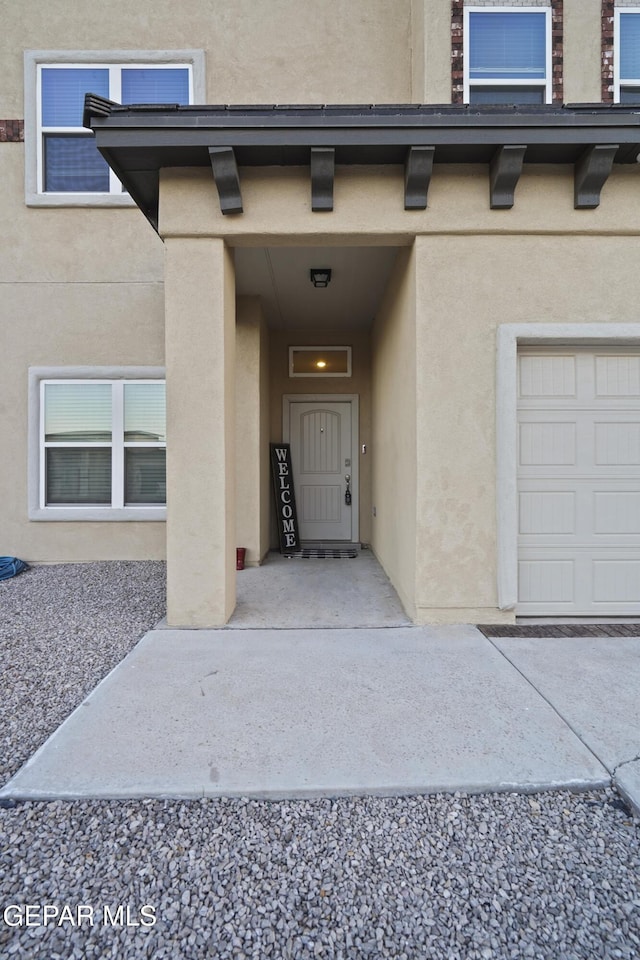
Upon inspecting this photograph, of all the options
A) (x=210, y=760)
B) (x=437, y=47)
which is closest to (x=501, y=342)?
(x=210, y=760)

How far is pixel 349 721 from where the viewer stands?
240 centimetres

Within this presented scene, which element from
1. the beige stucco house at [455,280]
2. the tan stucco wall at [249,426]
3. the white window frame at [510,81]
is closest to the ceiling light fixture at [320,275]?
the beige stucco house at [455,280]

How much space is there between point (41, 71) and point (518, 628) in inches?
338

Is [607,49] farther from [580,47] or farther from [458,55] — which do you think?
A: [458,55]

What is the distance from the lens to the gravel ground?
1.37 m

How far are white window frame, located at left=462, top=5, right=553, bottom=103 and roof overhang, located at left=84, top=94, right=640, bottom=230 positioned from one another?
2.63 meters

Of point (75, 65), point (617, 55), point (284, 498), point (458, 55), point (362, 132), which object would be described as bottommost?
point (284, 498)

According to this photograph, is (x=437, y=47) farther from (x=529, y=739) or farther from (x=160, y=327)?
(x=529, y=739)

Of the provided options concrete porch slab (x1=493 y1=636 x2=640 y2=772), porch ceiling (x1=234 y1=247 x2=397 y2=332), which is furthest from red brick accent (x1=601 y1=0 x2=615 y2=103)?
concrete porch slab (x1=493 y1=636 x2=640 y2=772)

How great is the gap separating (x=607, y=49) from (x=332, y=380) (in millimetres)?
4986

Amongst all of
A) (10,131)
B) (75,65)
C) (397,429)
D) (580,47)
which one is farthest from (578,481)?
(10,131)

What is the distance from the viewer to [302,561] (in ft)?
20.3

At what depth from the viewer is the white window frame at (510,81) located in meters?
5.27

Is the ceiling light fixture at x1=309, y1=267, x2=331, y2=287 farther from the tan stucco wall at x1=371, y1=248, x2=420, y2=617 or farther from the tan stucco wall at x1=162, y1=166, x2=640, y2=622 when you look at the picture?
the tan stucco wall at x1=162, y1=166, x2=640, y2=622
